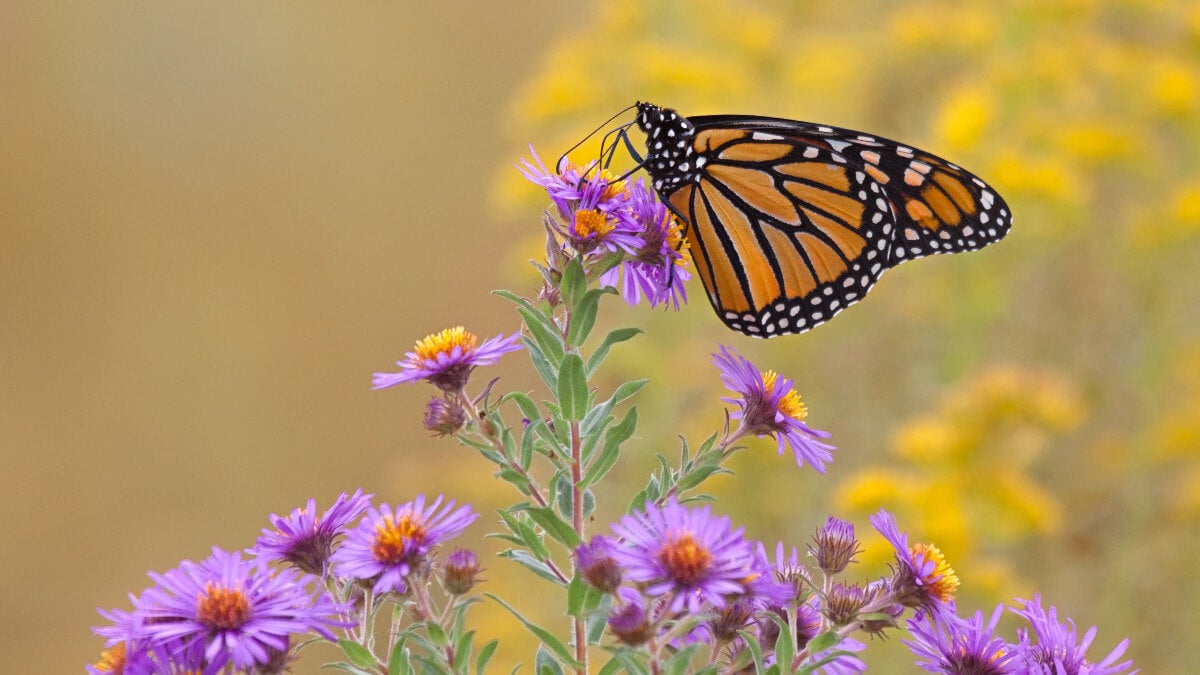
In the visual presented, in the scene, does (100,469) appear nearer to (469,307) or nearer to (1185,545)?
(469,307)

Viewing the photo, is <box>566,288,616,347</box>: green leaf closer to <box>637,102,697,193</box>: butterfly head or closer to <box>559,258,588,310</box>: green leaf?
<box>559,258,588,310</box>: green leaf

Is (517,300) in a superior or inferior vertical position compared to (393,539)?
superior

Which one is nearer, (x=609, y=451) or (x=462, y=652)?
(x=462, y=652)

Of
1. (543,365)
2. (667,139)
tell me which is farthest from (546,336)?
(667,139)

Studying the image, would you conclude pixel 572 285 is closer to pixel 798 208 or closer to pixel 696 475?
pixel 696 475

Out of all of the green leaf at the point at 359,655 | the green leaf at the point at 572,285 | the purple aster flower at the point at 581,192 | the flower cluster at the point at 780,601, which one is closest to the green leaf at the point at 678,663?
the flower cluster at the point at 780,601

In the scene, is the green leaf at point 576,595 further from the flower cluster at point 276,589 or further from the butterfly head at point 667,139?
the butterfly head at point 667,139

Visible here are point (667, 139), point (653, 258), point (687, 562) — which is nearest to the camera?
point (687, 562)
